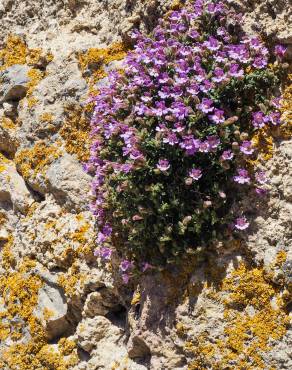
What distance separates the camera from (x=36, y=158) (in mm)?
5203

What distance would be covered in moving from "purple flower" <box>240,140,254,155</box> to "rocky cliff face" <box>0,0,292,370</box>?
166 millimetres

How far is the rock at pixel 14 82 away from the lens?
5602 millimetres

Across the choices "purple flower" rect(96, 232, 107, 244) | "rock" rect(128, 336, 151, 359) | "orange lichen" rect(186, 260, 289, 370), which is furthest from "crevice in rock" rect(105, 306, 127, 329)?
"orange lichen" rect(186, 260, 289, 370)

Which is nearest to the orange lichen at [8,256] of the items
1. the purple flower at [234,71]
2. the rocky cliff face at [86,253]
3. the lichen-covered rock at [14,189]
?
the rocky cliff face at [86,253]

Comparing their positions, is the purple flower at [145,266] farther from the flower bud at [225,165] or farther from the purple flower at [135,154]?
the flower bud at [225,165]

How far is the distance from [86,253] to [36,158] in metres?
1.17

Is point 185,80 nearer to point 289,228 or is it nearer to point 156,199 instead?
point 156,199

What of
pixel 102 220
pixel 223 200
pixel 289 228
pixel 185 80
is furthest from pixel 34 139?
pixel 289 228

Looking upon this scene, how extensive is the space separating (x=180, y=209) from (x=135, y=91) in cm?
104

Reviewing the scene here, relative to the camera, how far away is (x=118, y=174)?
161 inches

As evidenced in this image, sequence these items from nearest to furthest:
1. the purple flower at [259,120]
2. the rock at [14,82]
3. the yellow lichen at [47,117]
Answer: the purple flower at [259,120] < the yellow lichen at [47,117] < the rock at [14,82]

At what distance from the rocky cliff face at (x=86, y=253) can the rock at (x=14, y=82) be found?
1cm

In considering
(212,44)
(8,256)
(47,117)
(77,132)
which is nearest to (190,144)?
(212,44)

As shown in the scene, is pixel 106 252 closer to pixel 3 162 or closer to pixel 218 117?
pixel 218 117
